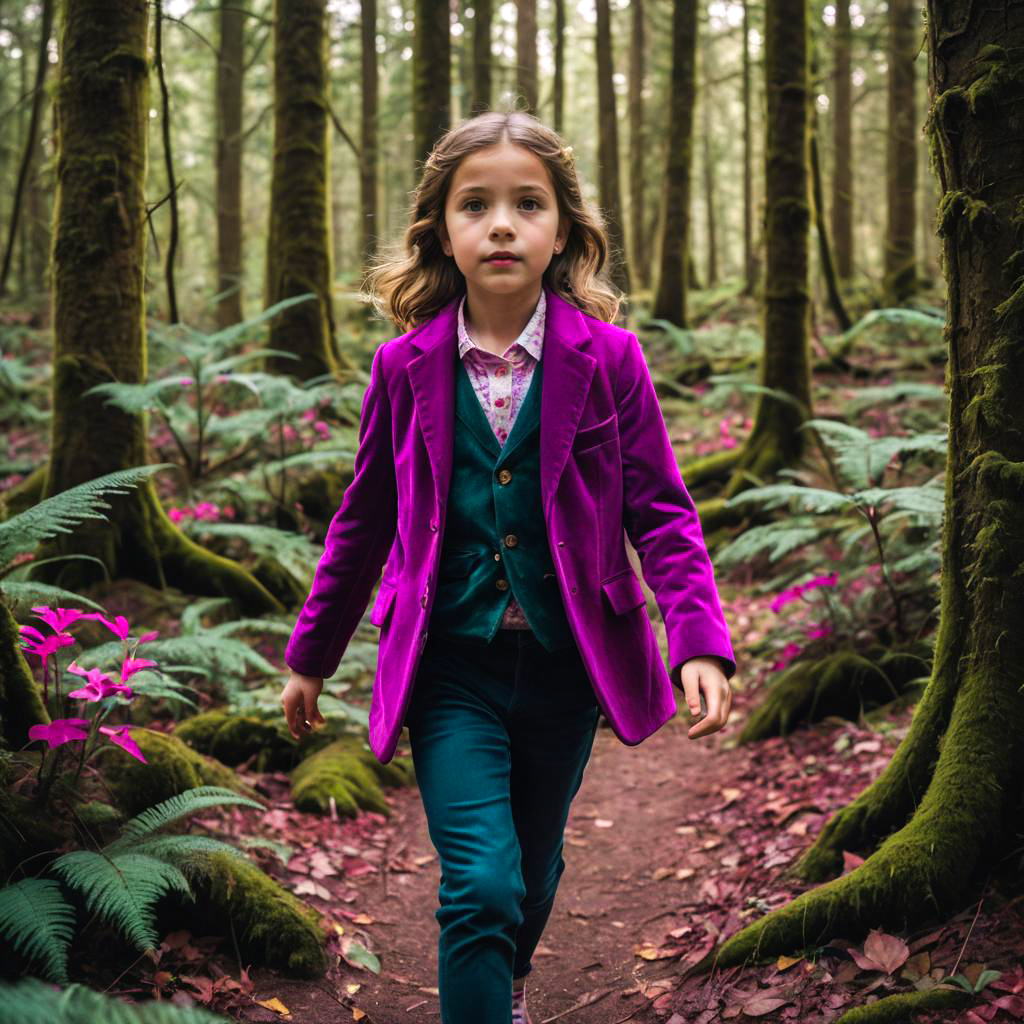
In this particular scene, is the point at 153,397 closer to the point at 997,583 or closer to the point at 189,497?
the point at 189,497

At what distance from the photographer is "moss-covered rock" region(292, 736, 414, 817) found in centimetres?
481

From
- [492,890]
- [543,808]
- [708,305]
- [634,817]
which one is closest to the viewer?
[492,890]

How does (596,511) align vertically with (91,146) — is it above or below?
below

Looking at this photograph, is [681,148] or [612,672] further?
[681,148]

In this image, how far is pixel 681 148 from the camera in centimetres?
1438

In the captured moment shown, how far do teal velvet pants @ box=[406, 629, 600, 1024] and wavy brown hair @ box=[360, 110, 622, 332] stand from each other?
3.55 feet

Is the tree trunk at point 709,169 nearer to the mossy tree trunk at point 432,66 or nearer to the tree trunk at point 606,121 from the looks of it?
the tree trunk at point 606,121

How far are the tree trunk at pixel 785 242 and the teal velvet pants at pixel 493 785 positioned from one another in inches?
253

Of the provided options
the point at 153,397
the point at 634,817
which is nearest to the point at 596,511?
the point at 634,817

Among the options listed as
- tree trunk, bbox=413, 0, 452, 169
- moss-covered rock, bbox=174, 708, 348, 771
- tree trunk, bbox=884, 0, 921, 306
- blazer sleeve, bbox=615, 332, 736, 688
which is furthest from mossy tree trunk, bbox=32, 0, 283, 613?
tree trunk, bbox=884, 0, 921, 306

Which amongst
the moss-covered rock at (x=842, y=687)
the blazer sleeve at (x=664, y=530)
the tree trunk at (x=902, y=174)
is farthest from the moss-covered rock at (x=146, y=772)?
the tree trunk at (x=902, y=174)

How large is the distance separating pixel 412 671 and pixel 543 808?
60 centimetres

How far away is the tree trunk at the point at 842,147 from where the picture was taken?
54.9 ft

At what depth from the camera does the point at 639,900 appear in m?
4.26
